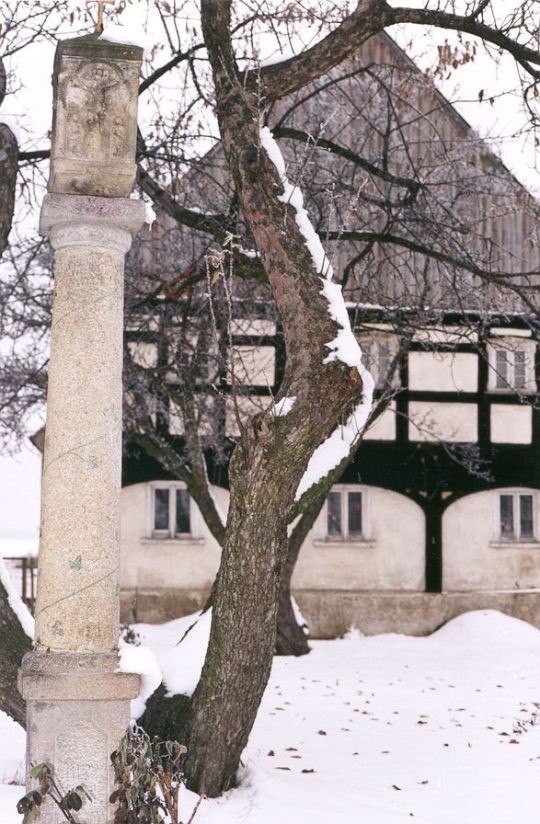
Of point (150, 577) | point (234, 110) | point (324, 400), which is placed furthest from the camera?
point (150, 577)

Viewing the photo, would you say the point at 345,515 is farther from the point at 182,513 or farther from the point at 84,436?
the point at 84,436

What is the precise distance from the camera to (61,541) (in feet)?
13.8

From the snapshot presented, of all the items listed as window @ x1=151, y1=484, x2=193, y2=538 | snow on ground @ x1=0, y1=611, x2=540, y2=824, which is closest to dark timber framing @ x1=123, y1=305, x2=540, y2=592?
window @ x1=151, y1=484, x2=193, y2=538

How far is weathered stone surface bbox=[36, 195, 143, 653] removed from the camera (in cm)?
419

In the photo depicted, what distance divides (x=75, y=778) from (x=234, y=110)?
3.80 metres

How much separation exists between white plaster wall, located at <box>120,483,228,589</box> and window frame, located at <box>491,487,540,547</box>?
4303 millimetres

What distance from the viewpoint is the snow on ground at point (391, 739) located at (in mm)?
5957

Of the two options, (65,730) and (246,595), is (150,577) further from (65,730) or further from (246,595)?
(65,730)

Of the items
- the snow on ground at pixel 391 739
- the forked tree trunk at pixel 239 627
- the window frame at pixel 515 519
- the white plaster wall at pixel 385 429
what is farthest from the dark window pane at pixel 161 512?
the forked tree trunk at pixel 239 627

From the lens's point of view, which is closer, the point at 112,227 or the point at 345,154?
the point at 112,227

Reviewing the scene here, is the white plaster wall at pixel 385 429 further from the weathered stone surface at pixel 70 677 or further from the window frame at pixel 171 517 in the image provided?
the weathered stone surface at pixel 70 677

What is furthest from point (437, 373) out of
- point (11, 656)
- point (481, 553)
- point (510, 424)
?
point (11, 656)

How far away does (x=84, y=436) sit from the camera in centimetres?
426

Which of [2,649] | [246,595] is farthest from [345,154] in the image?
[2,649]
